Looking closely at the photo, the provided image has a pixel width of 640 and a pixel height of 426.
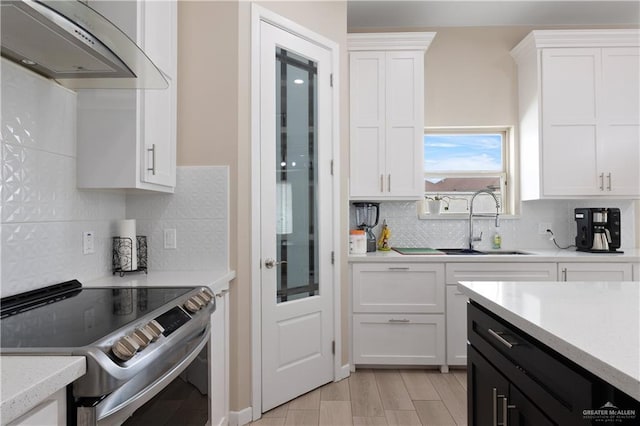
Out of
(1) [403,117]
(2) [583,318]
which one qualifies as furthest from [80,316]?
(1) [403,117]

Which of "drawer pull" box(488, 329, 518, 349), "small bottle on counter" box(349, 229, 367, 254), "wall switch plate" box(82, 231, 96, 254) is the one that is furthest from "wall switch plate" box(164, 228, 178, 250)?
"drawer pull" box(488, 329, 518, 349)

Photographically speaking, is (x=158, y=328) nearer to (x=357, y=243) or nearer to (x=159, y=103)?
(x=159, y=103)

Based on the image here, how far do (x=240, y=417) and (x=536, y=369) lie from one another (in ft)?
5.76

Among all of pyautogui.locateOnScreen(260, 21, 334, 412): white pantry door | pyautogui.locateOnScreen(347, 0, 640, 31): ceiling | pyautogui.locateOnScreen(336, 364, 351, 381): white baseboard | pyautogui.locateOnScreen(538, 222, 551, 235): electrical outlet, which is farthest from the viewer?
pyautogui.locateOnScreen(538, 222, 551, 235): electrical outlet

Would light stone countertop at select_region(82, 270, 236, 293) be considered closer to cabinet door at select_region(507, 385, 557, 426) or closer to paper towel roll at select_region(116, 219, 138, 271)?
paper towel roll at select_region(116, 219, 138, 271)

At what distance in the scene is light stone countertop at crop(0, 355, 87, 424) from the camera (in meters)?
0.67

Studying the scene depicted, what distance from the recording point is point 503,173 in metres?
3.75

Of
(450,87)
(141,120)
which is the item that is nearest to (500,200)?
(450,87)

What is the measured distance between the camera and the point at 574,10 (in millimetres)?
3447

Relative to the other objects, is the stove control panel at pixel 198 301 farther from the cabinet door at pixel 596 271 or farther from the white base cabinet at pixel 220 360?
the cabinet door at pixel 596 271

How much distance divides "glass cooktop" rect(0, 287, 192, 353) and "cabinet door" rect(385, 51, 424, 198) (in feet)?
6.97

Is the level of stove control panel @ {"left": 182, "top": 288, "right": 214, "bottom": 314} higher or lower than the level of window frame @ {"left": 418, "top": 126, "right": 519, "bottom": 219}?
lower

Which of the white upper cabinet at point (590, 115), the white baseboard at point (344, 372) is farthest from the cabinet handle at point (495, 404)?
the white upper cabinet at point (590, 115)

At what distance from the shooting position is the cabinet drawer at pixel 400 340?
3002mm
